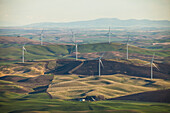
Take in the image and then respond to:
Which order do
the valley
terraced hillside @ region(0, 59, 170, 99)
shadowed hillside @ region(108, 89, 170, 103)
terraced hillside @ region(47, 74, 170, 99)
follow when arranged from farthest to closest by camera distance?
1. terraced hillside @ region(0, 59, 170, 99)
2. terraced hillside @ region(47, 74, 170, 99)
3. shadowed hillside @ region(108, 89, 170, 103)
4. the valley

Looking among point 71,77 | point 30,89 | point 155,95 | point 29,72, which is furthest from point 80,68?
point 155,95

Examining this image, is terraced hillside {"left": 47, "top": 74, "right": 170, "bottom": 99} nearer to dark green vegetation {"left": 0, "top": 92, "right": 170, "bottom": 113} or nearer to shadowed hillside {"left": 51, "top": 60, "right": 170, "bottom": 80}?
shadowed hillside {"left": 51, "top": 60, "right": 170, "bottom": 80}

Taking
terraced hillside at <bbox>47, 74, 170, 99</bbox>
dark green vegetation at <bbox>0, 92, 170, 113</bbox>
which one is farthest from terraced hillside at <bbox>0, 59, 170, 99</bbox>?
dark green vegetation at <bbox>0, 92, 170, 113</bbox>

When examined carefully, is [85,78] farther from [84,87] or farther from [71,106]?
[71,106]

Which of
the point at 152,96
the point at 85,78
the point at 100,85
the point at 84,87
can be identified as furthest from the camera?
the point at 85,78

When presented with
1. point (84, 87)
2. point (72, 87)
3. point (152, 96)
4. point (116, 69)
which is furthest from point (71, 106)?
point (116, 69)

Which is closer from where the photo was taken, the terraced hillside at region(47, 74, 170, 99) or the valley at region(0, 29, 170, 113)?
the valley at region(0, 29, 170, 113)

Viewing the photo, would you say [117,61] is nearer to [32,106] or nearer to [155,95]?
[155,95]

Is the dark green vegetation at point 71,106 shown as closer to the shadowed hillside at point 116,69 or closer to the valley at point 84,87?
the valley at point 84,87

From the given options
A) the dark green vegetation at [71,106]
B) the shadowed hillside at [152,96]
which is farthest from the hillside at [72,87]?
the shadowed hillside at [152,96]
